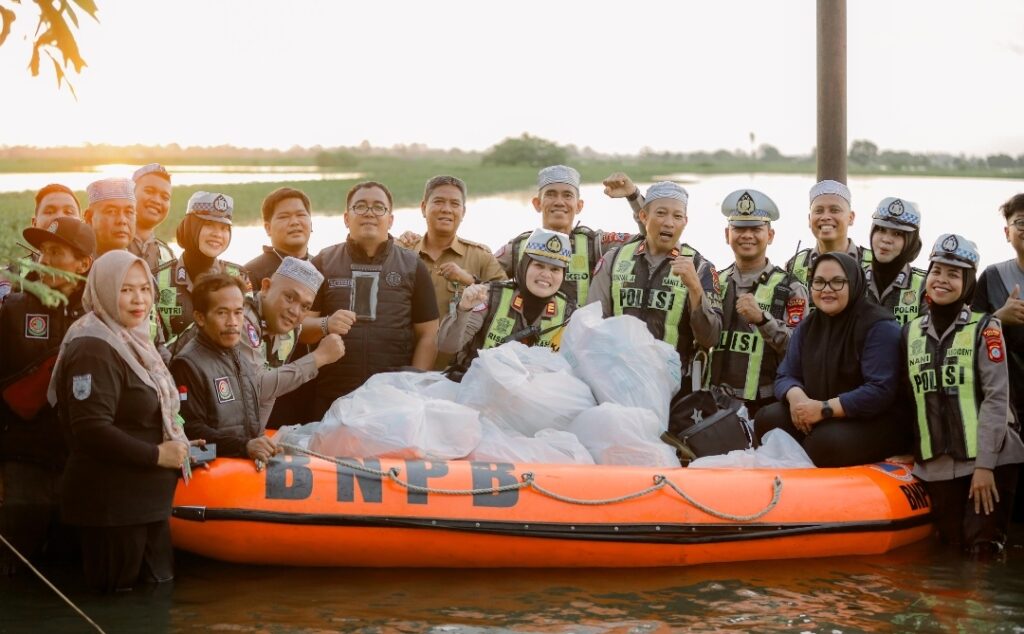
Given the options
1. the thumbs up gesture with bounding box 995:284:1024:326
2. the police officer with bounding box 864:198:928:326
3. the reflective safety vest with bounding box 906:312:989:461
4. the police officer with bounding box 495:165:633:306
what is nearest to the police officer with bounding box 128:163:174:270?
the police officer with bounding box 495:165:633:306

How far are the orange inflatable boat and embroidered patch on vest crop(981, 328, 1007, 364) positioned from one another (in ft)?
2.62

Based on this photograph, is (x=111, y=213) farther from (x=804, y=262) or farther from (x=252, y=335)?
(x=804, y=262)

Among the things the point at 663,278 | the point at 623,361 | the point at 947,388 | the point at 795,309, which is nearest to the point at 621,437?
the point at 623,361

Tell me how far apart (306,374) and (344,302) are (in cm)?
78

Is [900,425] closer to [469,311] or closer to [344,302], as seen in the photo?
[469,311]

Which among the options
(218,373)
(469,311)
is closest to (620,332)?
(469,311)

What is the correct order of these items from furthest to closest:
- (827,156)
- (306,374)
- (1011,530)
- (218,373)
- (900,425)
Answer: (827,156), (1011,530), (900,425), (306,374), (218,373)

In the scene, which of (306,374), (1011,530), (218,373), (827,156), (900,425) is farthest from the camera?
(827,156)

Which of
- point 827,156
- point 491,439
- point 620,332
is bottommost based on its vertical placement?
point 491,439

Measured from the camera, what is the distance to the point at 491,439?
5527 millimetres

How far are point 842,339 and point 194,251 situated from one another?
3.09 m

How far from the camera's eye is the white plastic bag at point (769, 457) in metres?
5.61

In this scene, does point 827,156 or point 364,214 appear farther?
point 827,156

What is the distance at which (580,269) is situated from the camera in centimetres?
661
